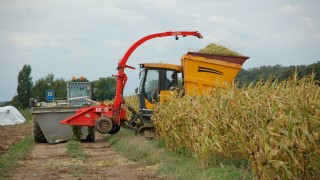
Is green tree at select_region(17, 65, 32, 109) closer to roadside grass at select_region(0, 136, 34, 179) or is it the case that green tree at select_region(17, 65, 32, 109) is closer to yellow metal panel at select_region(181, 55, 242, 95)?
roadside grass at select_region(0, 136, 34, 179)

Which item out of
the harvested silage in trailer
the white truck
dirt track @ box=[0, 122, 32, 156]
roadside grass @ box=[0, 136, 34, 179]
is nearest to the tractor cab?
the harvested silage in trailer

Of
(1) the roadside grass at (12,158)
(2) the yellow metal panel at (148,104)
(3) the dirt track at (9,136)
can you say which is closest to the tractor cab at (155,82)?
(2) the yellow metal panel at (148,104)

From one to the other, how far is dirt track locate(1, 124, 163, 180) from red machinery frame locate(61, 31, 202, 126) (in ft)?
4.71

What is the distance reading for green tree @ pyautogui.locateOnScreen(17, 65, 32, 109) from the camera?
78312 millimetres

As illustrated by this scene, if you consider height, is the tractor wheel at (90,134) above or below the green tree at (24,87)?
below

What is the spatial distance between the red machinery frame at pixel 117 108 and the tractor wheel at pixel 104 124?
12.2 inches

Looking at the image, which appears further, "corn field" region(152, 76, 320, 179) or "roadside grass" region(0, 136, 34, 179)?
"roadside grass" region(0, 136, 34, 179)

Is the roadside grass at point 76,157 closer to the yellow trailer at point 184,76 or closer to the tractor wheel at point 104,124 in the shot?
the tractor wheel at point 104,124

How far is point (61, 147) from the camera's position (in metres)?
18.3

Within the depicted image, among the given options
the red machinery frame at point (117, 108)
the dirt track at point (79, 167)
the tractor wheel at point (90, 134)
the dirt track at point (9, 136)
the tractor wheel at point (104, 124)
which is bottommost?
the dirt track at point (79, 167)

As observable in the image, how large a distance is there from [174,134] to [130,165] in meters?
1.31

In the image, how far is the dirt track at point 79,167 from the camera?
1130 centimetres

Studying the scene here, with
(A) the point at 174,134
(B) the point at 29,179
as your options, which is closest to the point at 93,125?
(A) the point at 174,134

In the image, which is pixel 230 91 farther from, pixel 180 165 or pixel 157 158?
pixel 157 158
